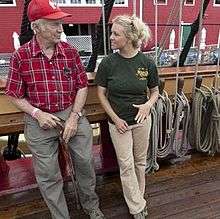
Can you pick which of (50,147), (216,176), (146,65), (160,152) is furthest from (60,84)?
(216,176)

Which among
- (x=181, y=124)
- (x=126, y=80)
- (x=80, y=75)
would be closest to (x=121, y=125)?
(x=126, y=80)

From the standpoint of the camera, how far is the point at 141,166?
6.33 feet

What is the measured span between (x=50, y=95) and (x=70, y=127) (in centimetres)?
20

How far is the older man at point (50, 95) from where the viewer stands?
1519 millimetres

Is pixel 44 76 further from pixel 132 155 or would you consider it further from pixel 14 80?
pixel 132 155

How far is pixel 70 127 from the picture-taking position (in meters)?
1.65

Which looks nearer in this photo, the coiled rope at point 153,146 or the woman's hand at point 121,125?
the woman's hand at point 121,125

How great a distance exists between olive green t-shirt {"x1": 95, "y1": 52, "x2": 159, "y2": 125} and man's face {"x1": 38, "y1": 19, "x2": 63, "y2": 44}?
323 mm

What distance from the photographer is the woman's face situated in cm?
162

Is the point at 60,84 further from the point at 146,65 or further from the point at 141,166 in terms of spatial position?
the point at 141,166

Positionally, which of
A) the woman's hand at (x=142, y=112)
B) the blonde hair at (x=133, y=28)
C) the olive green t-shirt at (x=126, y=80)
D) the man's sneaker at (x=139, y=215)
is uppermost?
the blonde hair at (x=133, y=28)

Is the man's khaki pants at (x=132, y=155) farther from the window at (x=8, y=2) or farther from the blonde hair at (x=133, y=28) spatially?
the window at (x=8, y=2)

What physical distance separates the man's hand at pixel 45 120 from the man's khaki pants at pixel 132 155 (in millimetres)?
373

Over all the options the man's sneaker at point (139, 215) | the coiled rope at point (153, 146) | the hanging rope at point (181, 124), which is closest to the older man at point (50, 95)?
the man's sneaker at point (139, 215)
